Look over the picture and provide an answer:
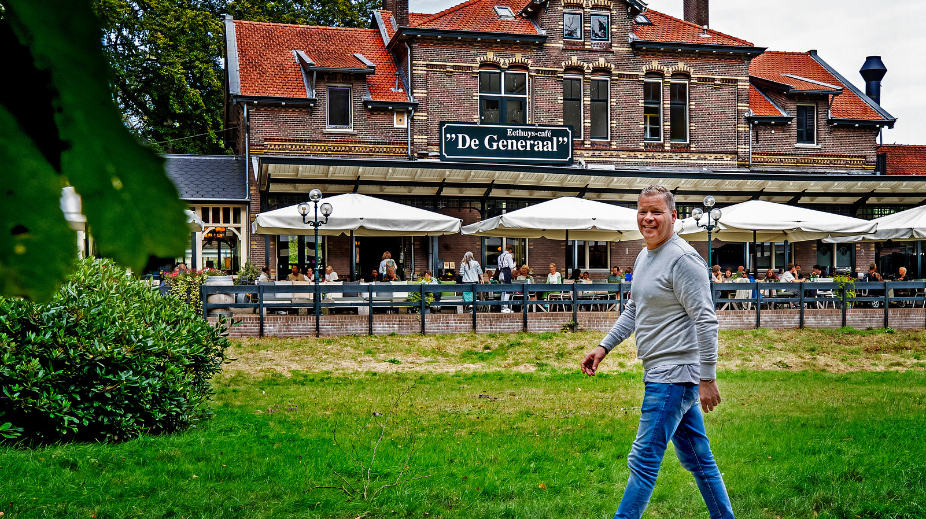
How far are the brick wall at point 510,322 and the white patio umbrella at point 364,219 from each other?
77.2 inches

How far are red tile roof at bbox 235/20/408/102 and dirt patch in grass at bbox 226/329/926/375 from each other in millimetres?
9664

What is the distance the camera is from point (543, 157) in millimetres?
21422

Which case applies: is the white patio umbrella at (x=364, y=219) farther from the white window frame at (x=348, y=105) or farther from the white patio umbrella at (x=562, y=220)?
the white window frame at (x=348, y=105)

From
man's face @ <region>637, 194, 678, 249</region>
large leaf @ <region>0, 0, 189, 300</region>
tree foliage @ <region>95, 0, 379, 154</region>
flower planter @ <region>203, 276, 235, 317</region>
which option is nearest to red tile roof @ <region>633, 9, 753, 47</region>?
flower planter @ <region>203, 276, 235, 317</region>

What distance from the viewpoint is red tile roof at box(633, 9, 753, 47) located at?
75.9 feet

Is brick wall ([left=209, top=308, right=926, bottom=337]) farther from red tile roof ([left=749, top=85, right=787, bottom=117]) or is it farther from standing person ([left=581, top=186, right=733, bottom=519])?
standing person ([left=581, top=186, right=733, bottom=519])

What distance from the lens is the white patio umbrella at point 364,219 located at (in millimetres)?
15453

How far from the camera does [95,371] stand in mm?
6066

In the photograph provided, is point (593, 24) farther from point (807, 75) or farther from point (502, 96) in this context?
point (807, 75)

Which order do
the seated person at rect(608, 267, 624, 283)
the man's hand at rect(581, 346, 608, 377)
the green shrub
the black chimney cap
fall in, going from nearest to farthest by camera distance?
1. the black chimney cap
2. the man's hand at rect(581, 346, 608, 377)
3. the green shrub
4. the seated person at rect(608, 267, 624, 283)

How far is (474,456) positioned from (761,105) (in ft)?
71.2

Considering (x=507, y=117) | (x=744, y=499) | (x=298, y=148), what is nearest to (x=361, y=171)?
(x=298, y=148)

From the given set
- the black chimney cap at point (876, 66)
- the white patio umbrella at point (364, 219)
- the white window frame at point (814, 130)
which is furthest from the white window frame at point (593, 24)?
the white patio umbrella at point (364, 219)

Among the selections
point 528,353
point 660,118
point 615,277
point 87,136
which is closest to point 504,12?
point 660,118
